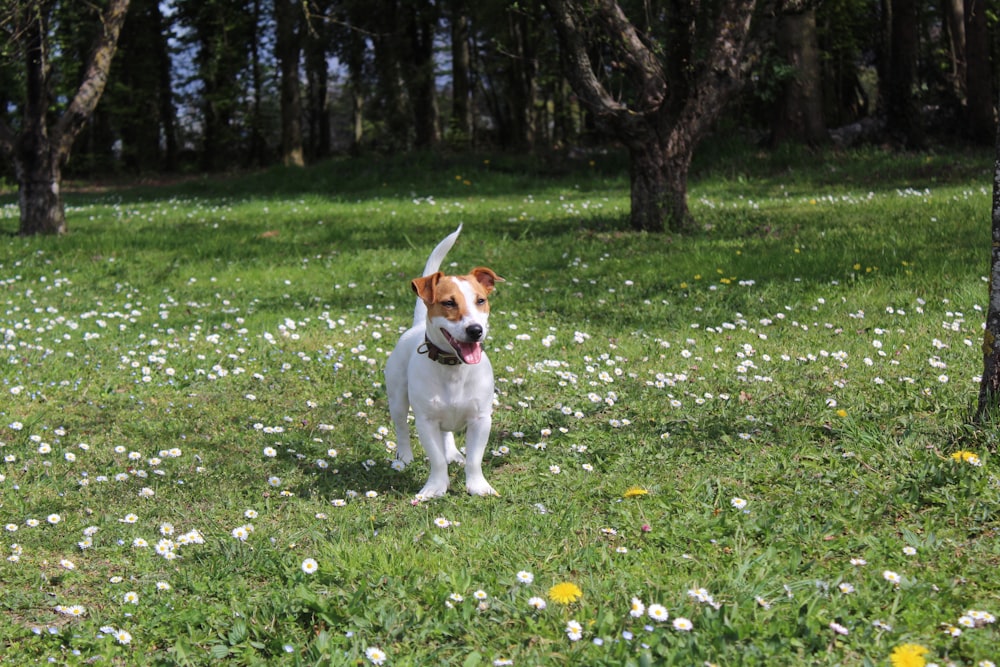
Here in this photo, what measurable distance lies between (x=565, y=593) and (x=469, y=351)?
4.68ft

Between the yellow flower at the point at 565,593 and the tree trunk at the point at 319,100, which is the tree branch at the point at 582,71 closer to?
Answer: the yellow flower at the point at 565,593

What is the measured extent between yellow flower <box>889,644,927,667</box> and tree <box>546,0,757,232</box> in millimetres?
9772

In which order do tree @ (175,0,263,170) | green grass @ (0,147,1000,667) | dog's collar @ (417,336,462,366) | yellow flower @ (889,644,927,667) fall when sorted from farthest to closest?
tree @ (175,0,263,170) → dog's collar @ (417,336,462,366) → green grass @ (0,147,1000,667) → yellow flower @ (889,644,927,667)

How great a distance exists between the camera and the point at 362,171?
2273cm

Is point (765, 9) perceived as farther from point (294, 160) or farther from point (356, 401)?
point (294, 160)

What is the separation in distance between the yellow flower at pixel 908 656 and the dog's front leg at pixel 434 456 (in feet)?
8.00

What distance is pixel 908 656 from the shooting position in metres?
3.08

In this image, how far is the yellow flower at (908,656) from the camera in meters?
3.04

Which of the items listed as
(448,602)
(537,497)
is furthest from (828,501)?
(448,602)

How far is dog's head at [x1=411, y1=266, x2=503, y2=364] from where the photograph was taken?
4.51m

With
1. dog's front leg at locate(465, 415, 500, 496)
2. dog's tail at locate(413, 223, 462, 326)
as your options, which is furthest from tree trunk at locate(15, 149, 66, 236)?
dog's front leg at locate(465, 415, 500, 496)

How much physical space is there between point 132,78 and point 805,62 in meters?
29.4

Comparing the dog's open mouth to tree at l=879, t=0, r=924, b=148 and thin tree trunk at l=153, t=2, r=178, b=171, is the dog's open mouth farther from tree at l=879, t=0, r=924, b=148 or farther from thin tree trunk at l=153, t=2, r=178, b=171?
thin tree trunk at l=153, t=2, r=178, b=171

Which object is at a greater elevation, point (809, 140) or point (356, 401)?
point (809, 140)
